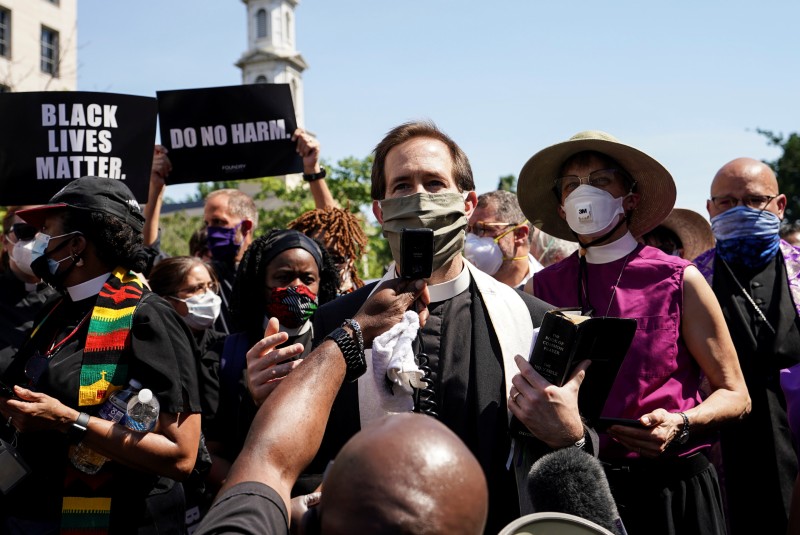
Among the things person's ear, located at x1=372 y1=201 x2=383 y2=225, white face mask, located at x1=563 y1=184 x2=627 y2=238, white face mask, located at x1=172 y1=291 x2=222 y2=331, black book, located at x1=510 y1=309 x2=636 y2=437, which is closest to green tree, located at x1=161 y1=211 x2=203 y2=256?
white face mask, located at x1=172 y1=291 x2=222 y2=331

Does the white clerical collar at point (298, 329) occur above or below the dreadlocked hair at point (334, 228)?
below

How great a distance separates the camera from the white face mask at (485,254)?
5480mm

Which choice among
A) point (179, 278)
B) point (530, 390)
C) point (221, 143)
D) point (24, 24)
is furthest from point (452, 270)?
point (24, 24)

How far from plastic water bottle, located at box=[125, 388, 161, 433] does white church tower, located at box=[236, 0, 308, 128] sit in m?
65.2

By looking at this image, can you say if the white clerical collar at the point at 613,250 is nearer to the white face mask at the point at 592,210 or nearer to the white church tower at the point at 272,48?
the white face mask at the point at 592,210

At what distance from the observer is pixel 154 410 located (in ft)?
9.85

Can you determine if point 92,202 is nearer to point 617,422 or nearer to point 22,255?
point 22,255

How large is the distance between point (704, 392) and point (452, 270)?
1.89 meters

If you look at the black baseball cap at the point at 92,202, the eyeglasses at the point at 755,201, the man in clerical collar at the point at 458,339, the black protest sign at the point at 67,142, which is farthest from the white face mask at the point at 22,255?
the eyeglasses at the point at 755,201

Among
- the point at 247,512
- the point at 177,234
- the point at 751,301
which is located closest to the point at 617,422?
the point at 247,512

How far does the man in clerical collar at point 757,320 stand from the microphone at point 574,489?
254 cm

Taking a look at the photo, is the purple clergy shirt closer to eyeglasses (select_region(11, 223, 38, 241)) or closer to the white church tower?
eyeglasses (select_region(11, 223, 38, 241))

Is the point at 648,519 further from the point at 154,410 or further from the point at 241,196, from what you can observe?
the point at 241,196

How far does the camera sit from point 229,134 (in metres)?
5.58
